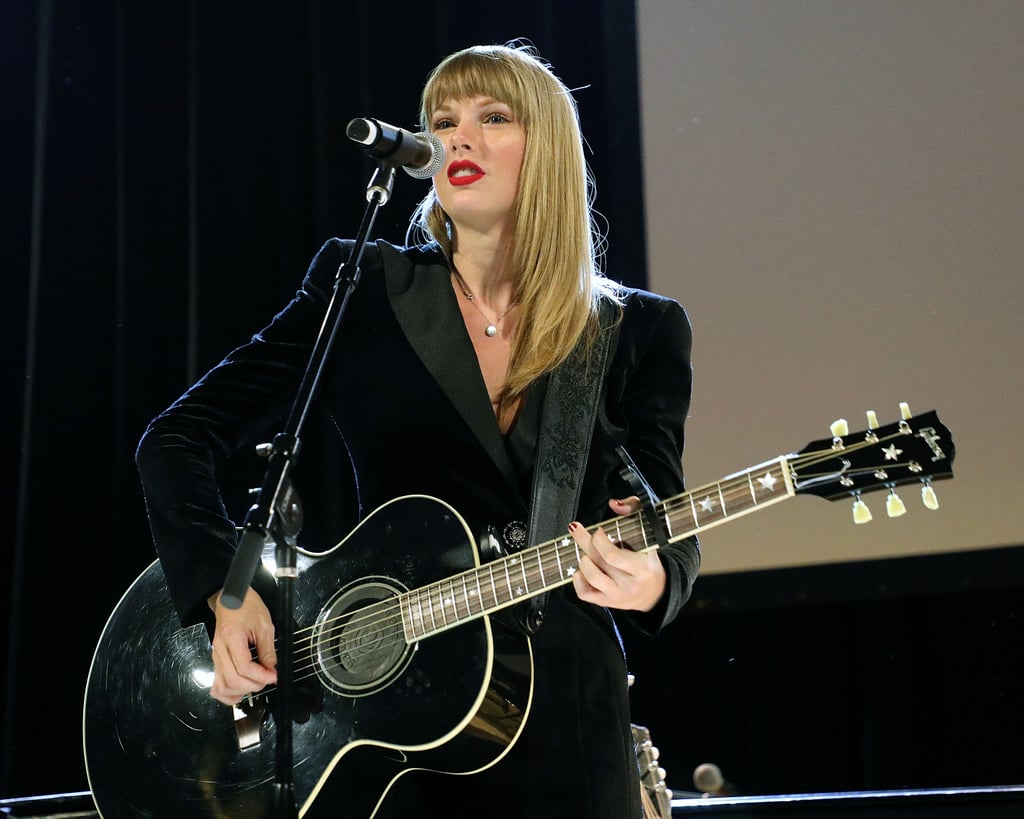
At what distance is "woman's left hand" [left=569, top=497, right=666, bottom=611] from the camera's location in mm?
1733

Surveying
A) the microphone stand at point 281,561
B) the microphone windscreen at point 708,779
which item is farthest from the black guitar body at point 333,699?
the microphone windscreen at point 708,779

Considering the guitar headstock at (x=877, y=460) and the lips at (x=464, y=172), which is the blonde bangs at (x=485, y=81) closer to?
the lips at (x=464, y=172)

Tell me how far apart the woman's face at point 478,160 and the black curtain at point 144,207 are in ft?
4.65

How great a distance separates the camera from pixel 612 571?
174 centimetres

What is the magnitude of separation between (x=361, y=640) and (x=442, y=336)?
1.92 ft

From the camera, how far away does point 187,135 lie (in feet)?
13.2

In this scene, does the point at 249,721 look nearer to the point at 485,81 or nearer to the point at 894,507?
the point at 894,507

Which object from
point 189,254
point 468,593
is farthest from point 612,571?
point 189,254

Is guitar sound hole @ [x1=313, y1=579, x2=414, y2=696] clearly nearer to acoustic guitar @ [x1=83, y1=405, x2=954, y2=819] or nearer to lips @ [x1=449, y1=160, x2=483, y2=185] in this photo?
acoustic guitar @ [x1=83, y1=405, x2=954, y2=819]

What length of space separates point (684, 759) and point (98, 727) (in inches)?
76.4

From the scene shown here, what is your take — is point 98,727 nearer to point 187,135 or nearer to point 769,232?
point 769,232

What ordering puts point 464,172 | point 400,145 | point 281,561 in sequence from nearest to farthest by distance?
point 281,561
point 400,145
point 464,172

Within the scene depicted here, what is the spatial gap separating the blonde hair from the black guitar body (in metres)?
0.51

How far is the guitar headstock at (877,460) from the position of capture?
1.59m
